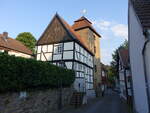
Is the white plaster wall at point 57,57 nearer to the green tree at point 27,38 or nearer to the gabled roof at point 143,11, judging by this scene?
the gabled roof at point 143,11

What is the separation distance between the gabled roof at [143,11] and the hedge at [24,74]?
6931mm

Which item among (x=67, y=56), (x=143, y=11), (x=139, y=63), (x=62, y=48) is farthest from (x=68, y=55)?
(x=143, y=11)

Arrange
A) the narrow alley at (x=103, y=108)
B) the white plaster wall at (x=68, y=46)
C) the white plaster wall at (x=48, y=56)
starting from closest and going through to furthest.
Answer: the narrow alley at (x=103, y=108)
the white plaster wall at (x=68, y=46)
the white plaster wall at (x=48, y=56)

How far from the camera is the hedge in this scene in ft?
25.6

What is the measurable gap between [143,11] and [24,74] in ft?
24.6

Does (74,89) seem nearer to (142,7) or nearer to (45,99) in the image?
(45,99)

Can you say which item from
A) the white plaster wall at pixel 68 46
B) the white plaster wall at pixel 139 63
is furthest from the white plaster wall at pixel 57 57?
the white plaster wall at pixel 139 63

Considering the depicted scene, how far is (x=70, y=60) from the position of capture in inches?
744

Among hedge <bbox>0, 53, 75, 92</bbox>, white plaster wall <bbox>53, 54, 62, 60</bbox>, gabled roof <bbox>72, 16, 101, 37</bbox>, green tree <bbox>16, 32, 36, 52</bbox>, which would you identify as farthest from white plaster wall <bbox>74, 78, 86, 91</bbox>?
green tree <bbox>16, 32, 36, 52</bbox>

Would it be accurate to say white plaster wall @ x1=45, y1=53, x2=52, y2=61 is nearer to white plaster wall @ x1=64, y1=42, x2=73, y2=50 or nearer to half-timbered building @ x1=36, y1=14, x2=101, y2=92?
half-timbered building @ x1=36, y1=14, x2=101, y2=92

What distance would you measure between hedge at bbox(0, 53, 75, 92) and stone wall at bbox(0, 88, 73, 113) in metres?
0.44

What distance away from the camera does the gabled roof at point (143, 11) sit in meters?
5.65

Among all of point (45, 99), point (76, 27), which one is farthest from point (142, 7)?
point (76, 27)

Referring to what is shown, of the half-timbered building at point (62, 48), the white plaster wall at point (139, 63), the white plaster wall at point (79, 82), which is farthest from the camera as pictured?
the half-timbered building at point (62, 48)
